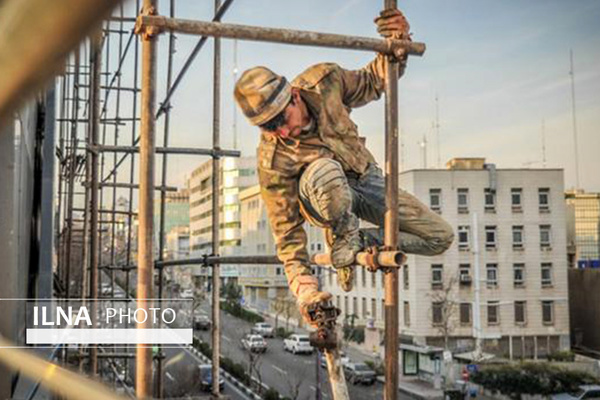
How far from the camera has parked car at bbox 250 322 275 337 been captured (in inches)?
715

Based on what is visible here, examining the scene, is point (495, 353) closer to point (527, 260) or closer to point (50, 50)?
point (527, 260)

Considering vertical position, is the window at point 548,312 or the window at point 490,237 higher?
the window at point 490,237

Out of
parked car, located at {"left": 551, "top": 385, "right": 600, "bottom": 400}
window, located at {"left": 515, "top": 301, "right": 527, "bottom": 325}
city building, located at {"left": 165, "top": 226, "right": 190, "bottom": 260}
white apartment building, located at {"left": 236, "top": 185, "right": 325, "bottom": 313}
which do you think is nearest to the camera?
parked car, located at {"left": 551, "top": 385, "right": 600, "bottom": 400}

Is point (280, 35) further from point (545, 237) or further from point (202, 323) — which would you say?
point (202, 323)

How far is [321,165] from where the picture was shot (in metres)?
1.83

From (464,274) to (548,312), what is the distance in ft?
7.79

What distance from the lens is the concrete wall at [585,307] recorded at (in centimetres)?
1855

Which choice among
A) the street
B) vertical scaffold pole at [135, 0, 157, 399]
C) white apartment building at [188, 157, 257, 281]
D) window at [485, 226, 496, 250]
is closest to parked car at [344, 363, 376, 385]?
the street

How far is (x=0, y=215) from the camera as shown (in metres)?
2.88

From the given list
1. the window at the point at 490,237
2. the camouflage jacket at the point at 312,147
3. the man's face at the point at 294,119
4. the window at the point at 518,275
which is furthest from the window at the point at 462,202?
the man's face at the point at 294,119

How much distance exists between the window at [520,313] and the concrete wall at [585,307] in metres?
2.20

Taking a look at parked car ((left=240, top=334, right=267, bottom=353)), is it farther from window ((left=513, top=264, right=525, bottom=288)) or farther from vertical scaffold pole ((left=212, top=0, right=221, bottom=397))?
vertical scaffold pole ((left=212, top=0, right=221, bottom=397))

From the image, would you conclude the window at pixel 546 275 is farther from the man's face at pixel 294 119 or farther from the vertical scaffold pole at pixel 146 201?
the vertical scaffold pole at pixel 146 201

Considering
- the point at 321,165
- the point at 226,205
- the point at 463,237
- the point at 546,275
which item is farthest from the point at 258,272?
the point at 321,165
